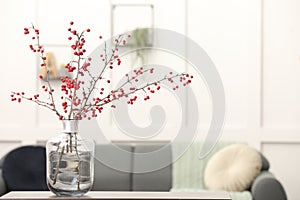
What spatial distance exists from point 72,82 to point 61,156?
240 mm

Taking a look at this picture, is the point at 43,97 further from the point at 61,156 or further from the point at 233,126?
the point at 61,156

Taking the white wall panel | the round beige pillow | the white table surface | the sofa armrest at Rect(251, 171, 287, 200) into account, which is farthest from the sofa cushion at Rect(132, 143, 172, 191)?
the white table surface

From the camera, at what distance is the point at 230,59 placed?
5.43 m

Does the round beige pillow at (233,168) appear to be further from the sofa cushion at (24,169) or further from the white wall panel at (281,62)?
the sofa cushion at (24,169)

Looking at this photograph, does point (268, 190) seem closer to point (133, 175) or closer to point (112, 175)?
point (133, 175)

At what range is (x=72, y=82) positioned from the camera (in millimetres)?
1919

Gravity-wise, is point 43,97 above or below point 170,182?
above

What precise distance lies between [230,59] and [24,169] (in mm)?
2240

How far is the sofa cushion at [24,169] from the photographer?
402 cm

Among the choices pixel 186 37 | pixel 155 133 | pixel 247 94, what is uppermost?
pixel 186 37

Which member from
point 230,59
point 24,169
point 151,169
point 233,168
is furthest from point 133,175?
point 230,59

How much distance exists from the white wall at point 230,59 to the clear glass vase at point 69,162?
3.46 m

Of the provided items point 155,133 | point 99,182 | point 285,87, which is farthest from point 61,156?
point 285,87

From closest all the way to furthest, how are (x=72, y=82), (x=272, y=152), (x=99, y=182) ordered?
(x=72, y=82), (x=99, y=182), (x=272, y=152)
